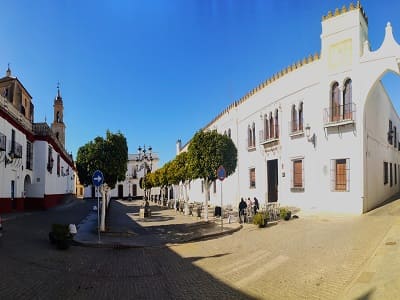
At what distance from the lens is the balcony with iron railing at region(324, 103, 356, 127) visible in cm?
1659

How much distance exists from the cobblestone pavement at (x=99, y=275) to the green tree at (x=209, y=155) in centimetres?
964

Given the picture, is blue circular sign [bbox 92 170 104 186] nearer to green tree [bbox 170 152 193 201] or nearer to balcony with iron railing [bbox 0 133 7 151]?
balcony with iron railing [bbox 0 133 7 151]

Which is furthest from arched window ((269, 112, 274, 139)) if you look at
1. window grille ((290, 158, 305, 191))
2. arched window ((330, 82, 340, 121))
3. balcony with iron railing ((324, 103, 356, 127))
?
arched window ((330, 82, 340, 121))

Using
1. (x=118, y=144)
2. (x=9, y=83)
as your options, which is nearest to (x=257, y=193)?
(x=118, y=144)

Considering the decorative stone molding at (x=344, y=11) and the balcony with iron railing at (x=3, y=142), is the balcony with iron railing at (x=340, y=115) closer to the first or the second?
the decorative stone molding at (x=344, y=11)

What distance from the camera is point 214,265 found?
8891 mm

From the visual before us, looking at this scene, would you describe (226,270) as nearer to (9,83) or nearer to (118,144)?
(118,144)

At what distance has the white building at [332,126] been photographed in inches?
641

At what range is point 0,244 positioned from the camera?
10359mm

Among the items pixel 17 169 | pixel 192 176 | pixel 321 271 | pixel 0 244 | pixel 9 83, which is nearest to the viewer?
pixel 321 271

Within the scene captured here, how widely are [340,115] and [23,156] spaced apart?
21008 millimetres

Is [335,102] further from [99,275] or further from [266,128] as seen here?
[99,275]

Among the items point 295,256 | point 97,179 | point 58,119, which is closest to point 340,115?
point 295,256

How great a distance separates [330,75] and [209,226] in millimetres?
9904
